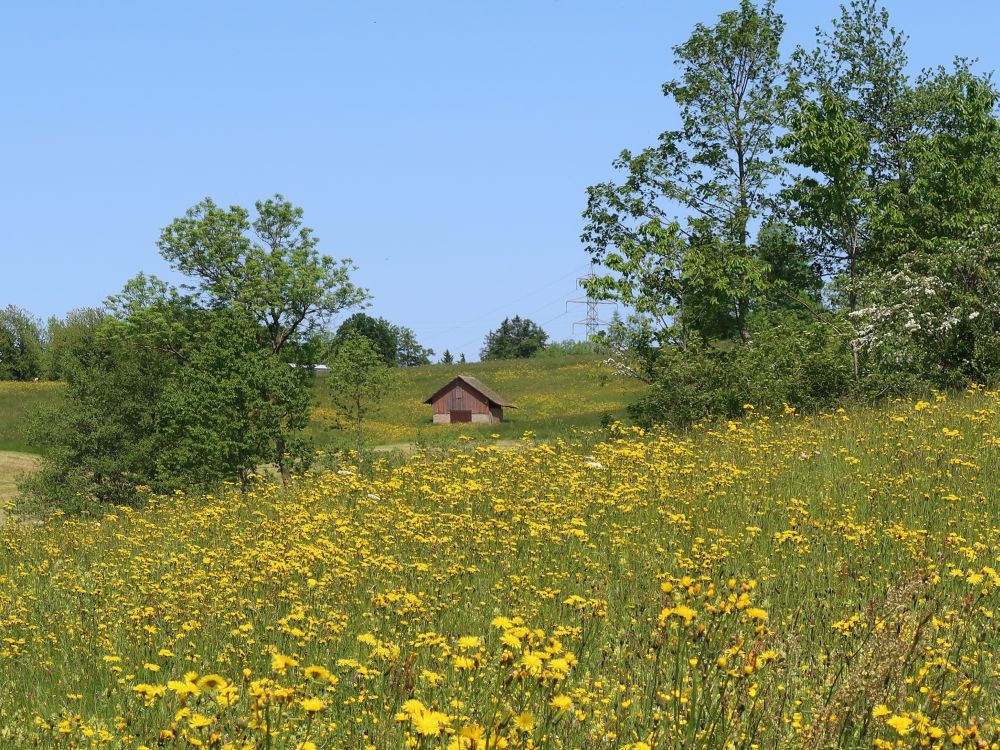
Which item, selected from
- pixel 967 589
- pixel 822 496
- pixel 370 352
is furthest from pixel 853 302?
pixel 967 589

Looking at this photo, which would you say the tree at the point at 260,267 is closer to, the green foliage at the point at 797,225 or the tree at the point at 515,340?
the green foliage at the point at 797,225

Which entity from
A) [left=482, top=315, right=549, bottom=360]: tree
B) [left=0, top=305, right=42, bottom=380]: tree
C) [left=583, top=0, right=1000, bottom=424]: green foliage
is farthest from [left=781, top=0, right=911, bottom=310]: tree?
[left=482, top=315, right=549, bottom=360]: tree

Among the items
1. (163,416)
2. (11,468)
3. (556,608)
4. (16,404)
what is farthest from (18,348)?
(556,608)

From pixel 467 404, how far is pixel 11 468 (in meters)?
31.6

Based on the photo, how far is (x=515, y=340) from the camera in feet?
534

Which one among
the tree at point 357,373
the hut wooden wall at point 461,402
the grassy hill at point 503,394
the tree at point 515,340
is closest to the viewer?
the tree at point 357,373

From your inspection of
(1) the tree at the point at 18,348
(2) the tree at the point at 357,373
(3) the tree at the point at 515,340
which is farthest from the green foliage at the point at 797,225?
(3) the tree at the point at 515,340

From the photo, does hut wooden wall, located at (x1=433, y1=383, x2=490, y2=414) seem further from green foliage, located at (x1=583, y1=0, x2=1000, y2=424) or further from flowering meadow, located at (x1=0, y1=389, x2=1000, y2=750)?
flowering meadow, located at (x1=0, y1=389, x2=1000, y2=750)

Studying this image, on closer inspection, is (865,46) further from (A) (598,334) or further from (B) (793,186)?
(A) (598,334)

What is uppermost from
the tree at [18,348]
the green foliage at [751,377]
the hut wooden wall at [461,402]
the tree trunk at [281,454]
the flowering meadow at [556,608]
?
the tree at [18,348]

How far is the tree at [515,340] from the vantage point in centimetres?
15538

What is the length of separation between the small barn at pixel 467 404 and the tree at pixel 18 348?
183 feet

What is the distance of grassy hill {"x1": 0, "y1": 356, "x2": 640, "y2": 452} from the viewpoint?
2163 inches

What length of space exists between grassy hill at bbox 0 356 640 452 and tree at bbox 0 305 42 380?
120 ft
